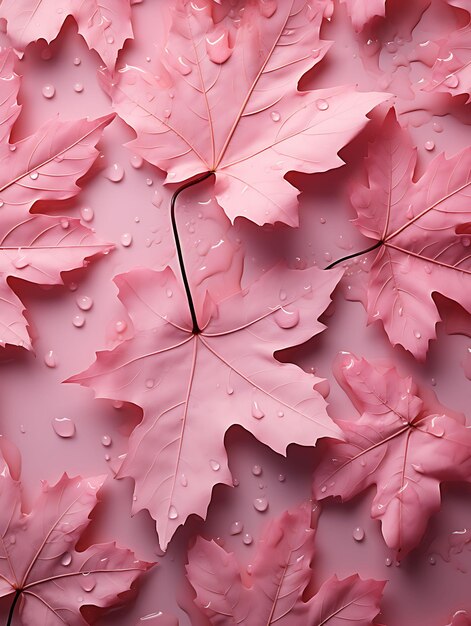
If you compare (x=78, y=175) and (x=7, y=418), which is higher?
(x=78, y=175)

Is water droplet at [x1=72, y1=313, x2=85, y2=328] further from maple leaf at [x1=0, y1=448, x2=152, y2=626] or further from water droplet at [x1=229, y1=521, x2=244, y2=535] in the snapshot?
water droplet at [x1=229, y1=521, x2=244, y2=535]

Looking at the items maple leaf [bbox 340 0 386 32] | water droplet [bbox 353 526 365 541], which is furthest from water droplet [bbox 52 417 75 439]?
maple leaf [bbox 340 0 386 32]

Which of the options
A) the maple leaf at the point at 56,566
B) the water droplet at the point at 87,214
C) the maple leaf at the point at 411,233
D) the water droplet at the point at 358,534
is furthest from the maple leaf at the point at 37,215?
the water droplet at the point at 358,534

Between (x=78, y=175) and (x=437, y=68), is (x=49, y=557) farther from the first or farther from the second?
(x=437, y=68)

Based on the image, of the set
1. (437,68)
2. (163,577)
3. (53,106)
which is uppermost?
(53,106)

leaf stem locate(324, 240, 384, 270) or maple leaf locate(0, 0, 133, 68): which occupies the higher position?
maple leaf locate(0, 0, 133, 68)

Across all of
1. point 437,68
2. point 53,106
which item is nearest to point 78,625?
point 53,106
